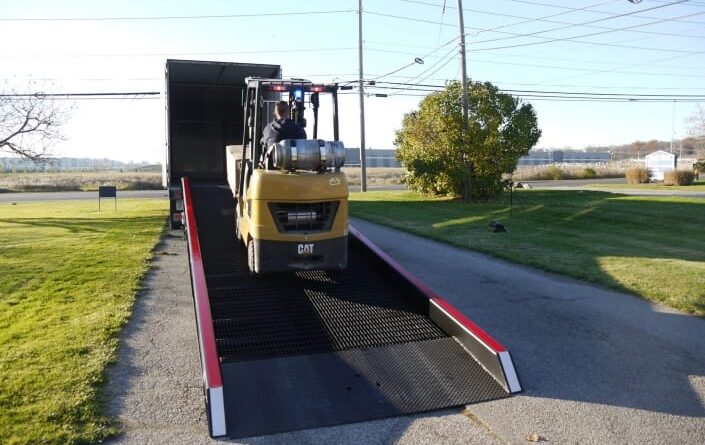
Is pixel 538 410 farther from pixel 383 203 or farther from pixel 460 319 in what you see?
pixel 383 203

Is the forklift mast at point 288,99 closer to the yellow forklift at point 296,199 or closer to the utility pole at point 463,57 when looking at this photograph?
the yellow forklift at point 296,199

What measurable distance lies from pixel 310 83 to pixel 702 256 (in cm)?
892

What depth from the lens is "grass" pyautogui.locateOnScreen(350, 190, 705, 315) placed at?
939 centimetres

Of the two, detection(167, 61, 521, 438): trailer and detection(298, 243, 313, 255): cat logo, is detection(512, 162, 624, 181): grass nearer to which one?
detection(167, 61, 521, 438): trailer

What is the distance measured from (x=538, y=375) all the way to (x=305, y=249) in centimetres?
305

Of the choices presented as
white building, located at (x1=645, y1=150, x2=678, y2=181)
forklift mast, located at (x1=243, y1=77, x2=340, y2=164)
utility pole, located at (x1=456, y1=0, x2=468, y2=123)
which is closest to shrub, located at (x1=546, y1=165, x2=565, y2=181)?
white building, located at (x1=645, y1=150, x2=678, y2=181)

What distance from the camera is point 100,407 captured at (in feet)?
15.9

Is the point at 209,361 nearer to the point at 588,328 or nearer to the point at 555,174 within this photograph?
the point at 588,328

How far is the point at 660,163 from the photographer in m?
39.0

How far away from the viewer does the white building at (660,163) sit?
37781mm

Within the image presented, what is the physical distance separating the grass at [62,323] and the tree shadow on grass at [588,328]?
4014mm

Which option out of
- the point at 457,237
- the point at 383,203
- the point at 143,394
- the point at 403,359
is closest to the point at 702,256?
the point at 457,237

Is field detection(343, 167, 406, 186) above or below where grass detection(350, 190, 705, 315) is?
above

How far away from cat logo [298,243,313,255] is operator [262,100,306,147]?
1.34 metres
